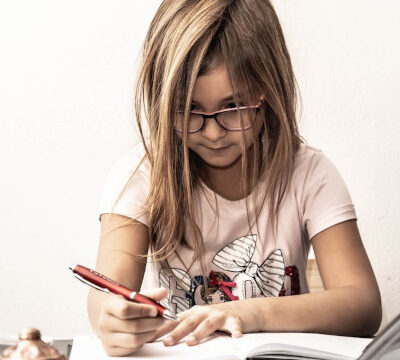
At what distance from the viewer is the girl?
107 cm

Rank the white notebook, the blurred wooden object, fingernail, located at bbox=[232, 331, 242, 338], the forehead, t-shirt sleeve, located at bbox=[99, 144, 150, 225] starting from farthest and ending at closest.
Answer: the blurred wooden object → t-shirt sleeve, located at bbox=[99, 144, 150, 225] → the forehead → fingernail, located at bbox=[232, 331, 242, 338] → the white notebook

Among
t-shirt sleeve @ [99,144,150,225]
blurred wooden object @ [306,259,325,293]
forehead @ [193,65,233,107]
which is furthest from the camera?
blurred wooden object @ [306,259,325,293]

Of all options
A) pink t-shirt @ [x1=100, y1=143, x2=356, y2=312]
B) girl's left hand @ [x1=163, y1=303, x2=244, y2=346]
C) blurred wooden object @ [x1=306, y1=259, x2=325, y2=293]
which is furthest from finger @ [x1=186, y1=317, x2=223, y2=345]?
blurred wooden object @ [x1=306, y1=259, x2=325, y2=293]

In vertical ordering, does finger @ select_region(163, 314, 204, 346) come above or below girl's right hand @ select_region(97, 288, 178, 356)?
below

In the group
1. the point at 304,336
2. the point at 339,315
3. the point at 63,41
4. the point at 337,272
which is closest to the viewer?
the point at 304,336

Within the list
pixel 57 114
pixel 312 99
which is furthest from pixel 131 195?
pixel 312 99

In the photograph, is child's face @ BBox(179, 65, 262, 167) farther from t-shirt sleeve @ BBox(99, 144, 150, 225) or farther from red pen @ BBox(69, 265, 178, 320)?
red pen @ BBox(69, 265, 178, 320)

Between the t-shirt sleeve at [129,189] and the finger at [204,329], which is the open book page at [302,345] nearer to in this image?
the finger at [204,329]

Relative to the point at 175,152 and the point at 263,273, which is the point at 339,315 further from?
the point at 175,152

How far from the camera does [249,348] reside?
0.80 m

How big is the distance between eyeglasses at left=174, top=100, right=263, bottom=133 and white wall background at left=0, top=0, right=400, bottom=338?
593 mm

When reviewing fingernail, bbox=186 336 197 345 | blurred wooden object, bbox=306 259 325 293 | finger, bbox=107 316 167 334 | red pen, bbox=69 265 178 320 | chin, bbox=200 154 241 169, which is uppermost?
chin, bbox=200 154 241 169

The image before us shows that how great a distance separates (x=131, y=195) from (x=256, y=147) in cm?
20

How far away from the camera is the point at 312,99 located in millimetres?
1704
